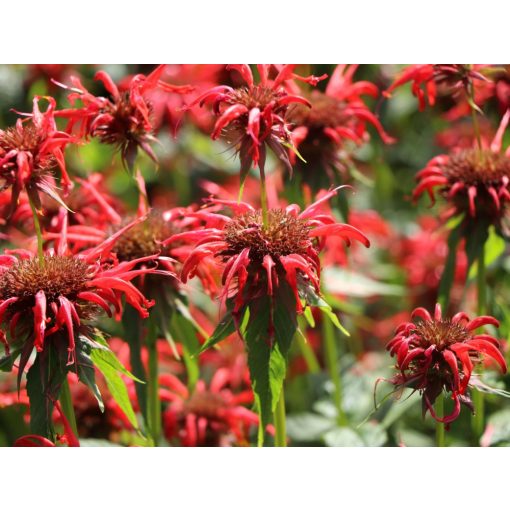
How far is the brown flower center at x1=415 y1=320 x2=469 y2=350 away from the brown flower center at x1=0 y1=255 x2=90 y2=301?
0.42 m

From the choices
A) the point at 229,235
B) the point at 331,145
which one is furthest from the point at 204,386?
the point at 229,235

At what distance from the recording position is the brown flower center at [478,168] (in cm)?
140

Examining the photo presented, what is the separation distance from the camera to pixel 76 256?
1.21 m

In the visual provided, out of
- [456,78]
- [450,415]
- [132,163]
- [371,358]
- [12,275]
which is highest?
[456,78]

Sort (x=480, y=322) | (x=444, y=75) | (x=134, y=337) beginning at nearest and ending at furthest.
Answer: (x=480, y=322) → (x=134, y=337) → (x=444, y=75)

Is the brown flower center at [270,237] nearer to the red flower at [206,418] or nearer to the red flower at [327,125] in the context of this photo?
the red flower at [327,125]

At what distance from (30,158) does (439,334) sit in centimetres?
54

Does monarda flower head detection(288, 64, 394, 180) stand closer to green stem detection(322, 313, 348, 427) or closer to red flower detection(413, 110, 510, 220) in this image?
red flower detection(413, 110, 510, 220)

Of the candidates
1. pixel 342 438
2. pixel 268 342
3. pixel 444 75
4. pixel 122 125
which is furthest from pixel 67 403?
pixel 444 75

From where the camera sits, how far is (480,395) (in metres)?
1.37

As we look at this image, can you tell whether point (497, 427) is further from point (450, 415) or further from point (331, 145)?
point (331, 145)

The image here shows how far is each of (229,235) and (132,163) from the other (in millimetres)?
205

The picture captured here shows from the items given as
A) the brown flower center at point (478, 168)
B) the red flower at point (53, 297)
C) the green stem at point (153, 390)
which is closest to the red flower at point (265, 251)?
the red flower at point (53, 297)

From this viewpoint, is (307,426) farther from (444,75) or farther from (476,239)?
(444,75)
